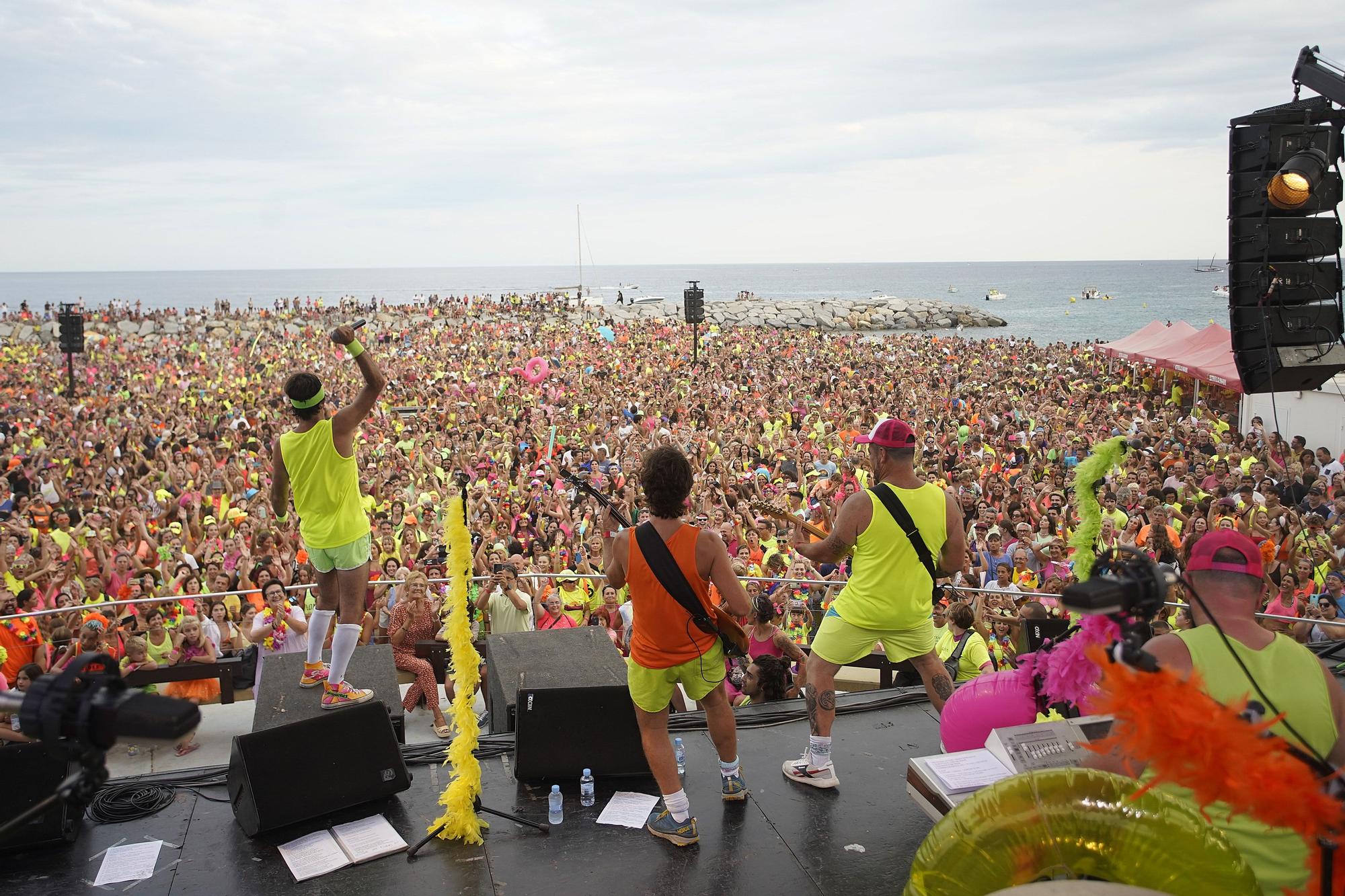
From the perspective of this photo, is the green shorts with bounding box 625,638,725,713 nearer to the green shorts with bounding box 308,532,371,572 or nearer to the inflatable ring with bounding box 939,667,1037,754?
the inflatable ring with bounding box 939,667,1037,754

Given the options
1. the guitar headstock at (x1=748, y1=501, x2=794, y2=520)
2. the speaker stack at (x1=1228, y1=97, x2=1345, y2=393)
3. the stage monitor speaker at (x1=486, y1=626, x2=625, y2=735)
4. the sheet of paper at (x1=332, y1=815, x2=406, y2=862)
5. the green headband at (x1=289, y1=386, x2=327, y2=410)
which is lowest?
the sheet of paper at (x1=332, y1=815, x2=406, y2=862)

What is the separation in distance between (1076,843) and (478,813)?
2.29 m

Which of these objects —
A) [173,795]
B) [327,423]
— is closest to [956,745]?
[327,423]

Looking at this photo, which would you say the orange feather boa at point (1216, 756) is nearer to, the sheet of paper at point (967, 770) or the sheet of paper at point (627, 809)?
the sheet of paper at point (967, 770)

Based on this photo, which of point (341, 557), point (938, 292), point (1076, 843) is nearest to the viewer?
point (1076, 843)

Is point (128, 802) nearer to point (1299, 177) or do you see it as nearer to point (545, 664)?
point (545, 664)

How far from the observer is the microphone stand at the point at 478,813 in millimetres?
3441

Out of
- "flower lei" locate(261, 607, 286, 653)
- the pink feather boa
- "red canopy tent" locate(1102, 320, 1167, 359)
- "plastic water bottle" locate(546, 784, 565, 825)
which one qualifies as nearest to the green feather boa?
the pink feather boa

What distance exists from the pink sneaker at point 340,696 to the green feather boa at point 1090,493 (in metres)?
3.25

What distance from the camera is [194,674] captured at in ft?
18.3

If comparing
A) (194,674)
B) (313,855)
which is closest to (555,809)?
(313,855)

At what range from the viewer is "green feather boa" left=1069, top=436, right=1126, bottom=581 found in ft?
13.8

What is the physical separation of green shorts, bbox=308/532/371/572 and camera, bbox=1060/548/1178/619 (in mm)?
3008

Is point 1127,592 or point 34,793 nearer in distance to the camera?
point 1127,592
